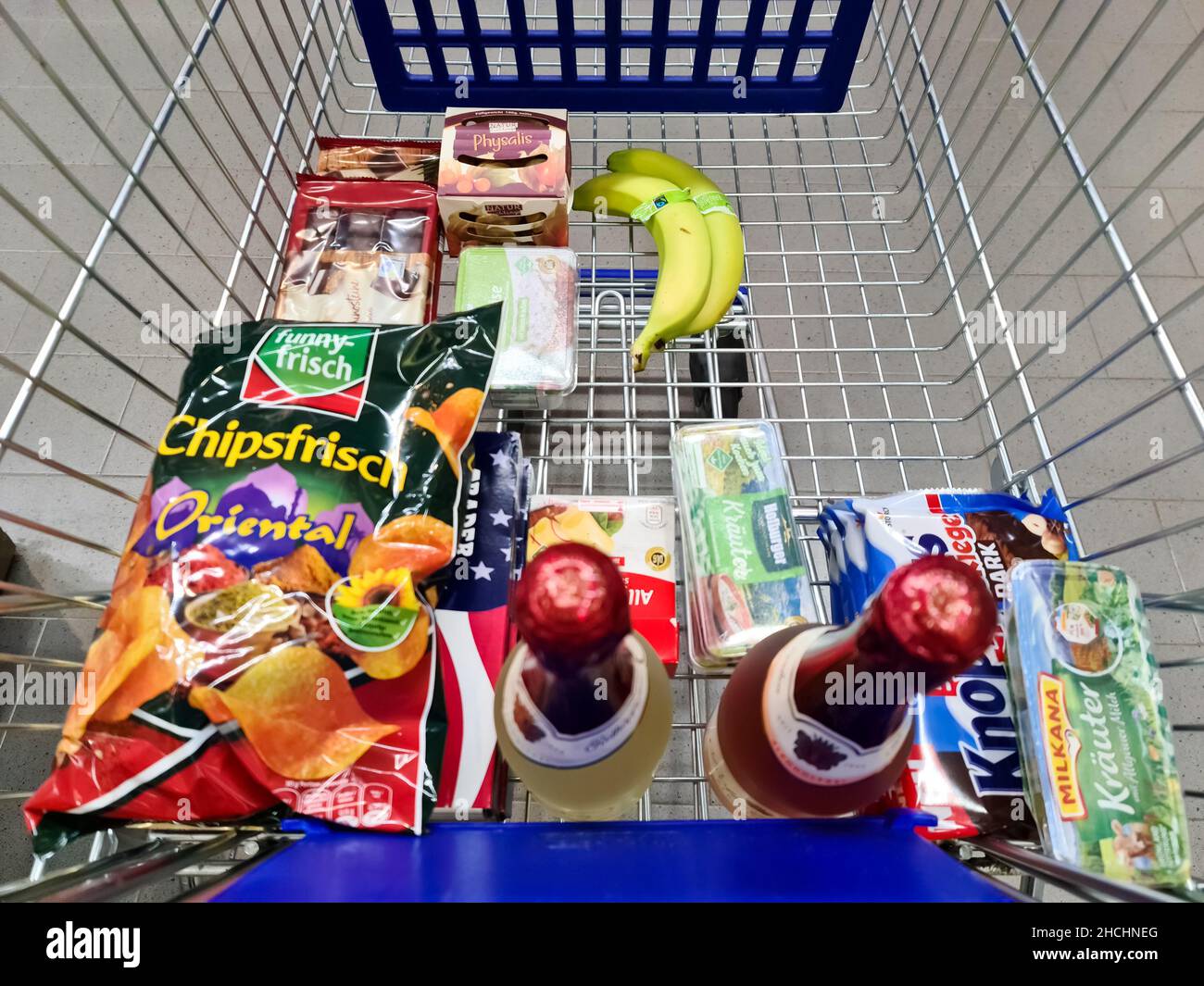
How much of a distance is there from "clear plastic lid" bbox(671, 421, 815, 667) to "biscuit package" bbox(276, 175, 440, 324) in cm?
34

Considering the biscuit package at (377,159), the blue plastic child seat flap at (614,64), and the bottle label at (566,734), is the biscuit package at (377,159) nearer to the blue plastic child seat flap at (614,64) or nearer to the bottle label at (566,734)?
the blue plastic child seat flap at (614,64)

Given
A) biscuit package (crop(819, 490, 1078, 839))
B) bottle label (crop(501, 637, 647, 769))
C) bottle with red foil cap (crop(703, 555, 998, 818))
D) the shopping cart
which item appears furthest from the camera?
the shopping cart

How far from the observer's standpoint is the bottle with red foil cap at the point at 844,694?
340 millimetres

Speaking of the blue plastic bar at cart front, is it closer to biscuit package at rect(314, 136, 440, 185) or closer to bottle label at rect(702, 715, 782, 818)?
bottle label at rect(702, 715, 782, 818)

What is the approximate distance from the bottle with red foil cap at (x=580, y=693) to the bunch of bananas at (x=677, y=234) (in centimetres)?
42

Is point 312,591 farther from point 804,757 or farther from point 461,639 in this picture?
point 804,757

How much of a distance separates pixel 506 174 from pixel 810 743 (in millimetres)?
675

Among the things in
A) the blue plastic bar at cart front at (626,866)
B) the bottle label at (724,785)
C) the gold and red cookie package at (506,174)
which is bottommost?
the blue plastic bar at cart front at (626,866)

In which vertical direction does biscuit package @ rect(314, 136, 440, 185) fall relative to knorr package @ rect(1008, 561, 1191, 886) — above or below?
above

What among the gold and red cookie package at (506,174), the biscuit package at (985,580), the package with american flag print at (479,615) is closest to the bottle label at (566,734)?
the package with american flag print at (479,615)

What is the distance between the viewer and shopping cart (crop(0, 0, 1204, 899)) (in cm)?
91

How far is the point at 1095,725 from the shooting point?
1.78 ft

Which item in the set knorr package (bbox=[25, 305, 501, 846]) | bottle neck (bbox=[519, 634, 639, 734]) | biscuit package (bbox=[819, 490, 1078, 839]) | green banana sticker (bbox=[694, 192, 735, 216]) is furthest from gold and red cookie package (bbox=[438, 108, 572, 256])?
bottle neck (bbox=[519, 634, 639, 734])

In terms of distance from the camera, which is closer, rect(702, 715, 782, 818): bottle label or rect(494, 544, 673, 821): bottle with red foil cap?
rect(494, 544, 673, 821): bottle with red foil cap
